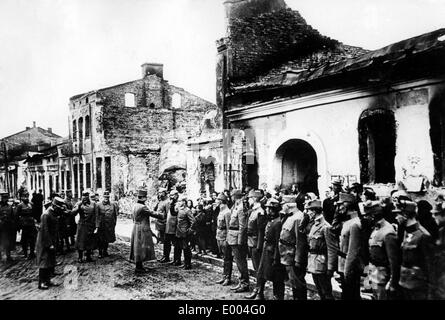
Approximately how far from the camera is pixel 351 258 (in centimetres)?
580

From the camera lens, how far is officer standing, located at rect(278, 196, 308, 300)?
21.4 feet

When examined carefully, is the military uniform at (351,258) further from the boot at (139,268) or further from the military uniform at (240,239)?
the boot at (139,268)

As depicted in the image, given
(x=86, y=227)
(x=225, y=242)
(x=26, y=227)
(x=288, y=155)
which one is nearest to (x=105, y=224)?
(x=86, y=227)

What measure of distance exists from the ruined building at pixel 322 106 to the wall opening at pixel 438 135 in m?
0.02

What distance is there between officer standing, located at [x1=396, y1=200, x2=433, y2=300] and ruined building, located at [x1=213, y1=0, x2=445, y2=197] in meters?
3.85

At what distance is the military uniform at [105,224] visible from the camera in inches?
464

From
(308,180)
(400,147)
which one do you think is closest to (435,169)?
(400,147)

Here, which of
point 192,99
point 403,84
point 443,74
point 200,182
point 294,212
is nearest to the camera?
point 294,212

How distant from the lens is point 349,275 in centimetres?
584

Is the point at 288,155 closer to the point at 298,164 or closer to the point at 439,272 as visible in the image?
the point at 298,164

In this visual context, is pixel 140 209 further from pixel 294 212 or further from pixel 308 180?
pixel 308 180

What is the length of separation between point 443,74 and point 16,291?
9.39 meters

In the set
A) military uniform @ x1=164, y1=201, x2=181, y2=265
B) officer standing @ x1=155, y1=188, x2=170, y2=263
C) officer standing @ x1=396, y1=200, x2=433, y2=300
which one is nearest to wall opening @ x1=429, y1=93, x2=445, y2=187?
officer standing @ x1=396, y1=200, x2=433, y2=300

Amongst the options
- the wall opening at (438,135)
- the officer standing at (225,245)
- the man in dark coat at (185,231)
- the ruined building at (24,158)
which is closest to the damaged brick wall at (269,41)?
the man in dark coat at (185,231)
